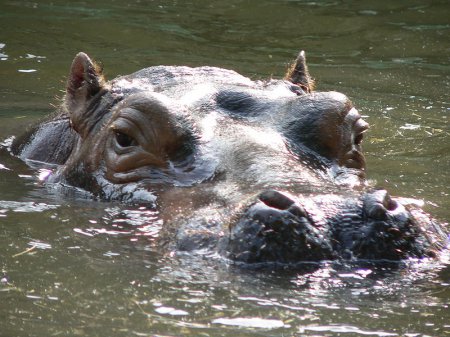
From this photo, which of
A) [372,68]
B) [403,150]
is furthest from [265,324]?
[372,68]

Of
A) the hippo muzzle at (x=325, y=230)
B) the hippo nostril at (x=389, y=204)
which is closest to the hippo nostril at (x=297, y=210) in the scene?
the hippo muzzle at (x=325, y=230)

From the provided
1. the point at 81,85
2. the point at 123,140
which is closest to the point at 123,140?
the point at 123,140

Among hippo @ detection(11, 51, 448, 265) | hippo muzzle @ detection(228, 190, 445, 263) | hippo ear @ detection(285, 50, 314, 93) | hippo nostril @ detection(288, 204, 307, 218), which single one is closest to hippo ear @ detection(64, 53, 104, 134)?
hippo @ detection(11, 51, 448, 265)

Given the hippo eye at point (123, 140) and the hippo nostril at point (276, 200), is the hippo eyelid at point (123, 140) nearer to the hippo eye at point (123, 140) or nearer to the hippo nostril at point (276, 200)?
the hippo eye at point (123, 140)

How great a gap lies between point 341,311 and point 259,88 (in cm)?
245

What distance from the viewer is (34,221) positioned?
533 centimetres

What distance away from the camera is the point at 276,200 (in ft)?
13.6

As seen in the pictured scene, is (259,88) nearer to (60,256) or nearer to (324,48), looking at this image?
(60,256)

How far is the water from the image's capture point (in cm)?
382

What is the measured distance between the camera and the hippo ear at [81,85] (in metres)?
6.39

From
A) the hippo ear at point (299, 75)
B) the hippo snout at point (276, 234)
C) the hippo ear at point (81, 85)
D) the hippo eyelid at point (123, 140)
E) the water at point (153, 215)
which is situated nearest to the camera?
the water at point (153, 215)

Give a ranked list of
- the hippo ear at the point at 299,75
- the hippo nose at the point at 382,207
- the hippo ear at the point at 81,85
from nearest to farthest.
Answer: the hippo nose at the point at 382,207 → the hippo ear at the point at 81,85 → the hippo ear at the point at 299,75

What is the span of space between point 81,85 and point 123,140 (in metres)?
0.94

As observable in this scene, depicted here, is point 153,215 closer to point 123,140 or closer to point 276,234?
point 123,140
